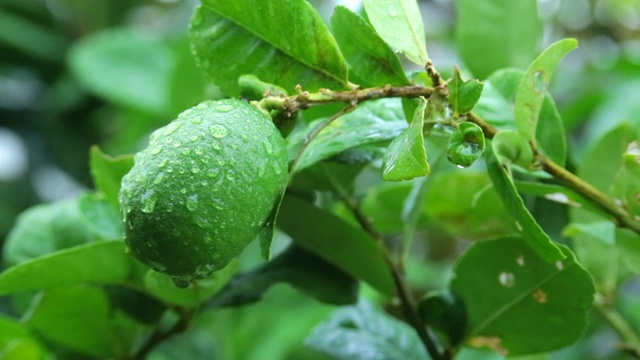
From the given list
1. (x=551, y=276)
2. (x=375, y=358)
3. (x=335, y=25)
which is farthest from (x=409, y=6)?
(x=375, y=358)

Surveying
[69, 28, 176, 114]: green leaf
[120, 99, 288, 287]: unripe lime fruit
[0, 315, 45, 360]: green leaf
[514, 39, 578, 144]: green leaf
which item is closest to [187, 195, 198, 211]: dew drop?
[120, 99, 288, 287]: unripe lime fruit

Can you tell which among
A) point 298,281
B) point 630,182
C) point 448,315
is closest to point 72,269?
point 298,281

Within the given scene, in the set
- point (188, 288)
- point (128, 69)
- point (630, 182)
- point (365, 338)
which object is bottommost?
point (128, 69)

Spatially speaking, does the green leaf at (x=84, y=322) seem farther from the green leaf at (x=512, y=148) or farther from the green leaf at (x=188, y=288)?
the green leaf at (x=512, y=148)

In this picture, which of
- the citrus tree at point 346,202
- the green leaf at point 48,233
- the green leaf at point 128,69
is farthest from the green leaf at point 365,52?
the green leaf at point 128,69

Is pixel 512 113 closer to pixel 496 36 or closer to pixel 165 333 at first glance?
pixel 496 36

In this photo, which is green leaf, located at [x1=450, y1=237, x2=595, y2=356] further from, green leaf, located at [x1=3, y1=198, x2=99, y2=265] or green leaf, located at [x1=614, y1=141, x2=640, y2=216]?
green leaf, located at [x1=3, y1=198, x2=99, y2=265]

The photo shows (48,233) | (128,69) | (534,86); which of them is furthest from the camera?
(128,69)
